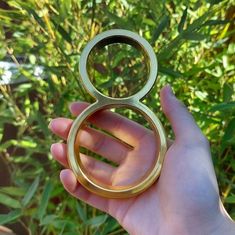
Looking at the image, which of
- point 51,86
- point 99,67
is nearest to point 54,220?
point 51,86

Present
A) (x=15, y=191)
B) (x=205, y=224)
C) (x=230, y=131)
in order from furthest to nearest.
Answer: (x=15, y=191)
(x=230, y=131)
(x=205, y=224)

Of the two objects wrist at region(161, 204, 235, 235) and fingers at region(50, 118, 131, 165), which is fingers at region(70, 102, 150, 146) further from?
wrist at region(161, 204, 235, 235)

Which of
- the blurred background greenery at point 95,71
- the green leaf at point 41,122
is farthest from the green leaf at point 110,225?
the green leaf at point 41,122

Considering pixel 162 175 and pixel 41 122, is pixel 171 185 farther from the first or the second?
pixel 41 122

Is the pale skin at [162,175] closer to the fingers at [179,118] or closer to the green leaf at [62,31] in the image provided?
the fingers at [179,118]

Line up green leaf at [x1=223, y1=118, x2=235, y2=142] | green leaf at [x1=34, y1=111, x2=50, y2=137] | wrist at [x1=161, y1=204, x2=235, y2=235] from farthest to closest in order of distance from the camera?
green leaf at [x1=34, y1=111, x2=50, y2=137], green leaf at [x1=223, y1=118, x2=235, y2=142], wrist at [x1=161, y1=204, x2=235, y2=235]

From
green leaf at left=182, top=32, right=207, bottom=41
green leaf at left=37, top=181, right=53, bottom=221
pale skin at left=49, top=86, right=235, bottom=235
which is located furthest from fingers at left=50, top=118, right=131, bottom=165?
green leaf at left=182, top=32, right=207, bottom=41

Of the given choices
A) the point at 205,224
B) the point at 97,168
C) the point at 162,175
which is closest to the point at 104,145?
the point at 97,168
